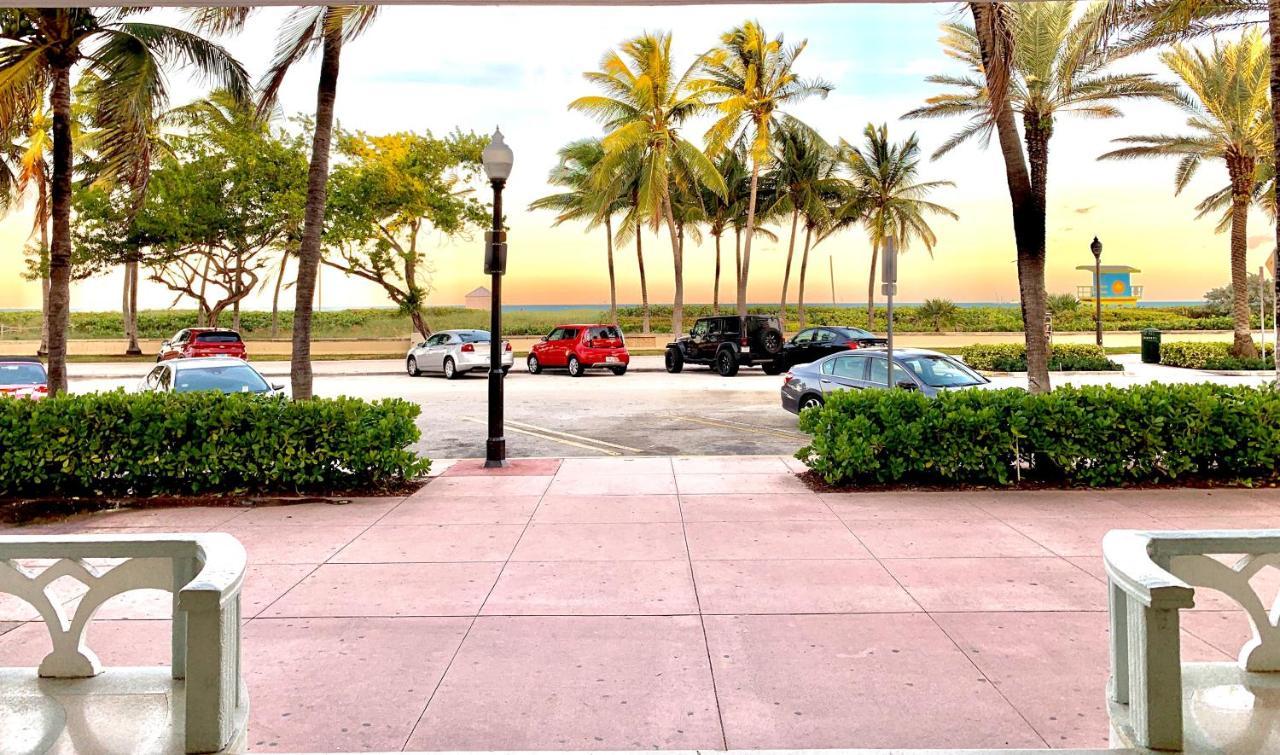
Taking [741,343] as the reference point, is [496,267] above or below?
above

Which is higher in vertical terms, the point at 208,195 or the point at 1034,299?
the point at 208,195

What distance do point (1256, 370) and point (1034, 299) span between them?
720 inches

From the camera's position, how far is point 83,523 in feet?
24.3

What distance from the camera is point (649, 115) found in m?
32.2

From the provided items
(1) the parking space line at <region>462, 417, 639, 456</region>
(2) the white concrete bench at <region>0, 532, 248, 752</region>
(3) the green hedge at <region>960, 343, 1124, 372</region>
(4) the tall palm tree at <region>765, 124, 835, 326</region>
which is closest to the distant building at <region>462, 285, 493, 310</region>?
(4) the tall palm tree at <region>765, 124, 835, 326</region>

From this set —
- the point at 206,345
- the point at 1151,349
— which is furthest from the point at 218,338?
the point at 1151,349

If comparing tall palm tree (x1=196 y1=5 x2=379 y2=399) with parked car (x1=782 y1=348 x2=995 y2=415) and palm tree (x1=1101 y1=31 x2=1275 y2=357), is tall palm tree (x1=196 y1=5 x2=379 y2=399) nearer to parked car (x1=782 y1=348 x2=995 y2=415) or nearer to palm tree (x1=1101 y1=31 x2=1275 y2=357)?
parked car (x1=782 y1=348 x2=995 y2=415)

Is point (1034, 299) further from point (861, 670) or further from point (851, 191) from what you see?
point (851, 191)

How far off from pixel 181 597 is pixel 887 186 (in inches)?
1711

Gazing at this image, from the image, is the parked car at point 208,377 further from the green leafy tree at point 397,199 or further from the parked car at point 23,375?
the green leafy tree at point 397,199

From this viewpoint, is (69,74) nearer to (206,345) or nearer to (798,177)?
(206,345)

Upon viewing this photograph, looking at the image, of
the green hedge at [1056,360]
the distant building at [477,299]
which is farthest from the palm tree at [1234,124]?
the distant building at [477,299]

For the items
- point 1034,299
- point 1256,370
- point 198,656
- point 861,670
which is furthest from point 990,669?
point 1256,370

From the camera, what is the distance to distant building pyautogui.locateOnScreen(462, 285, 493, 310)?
70031 millimetres
